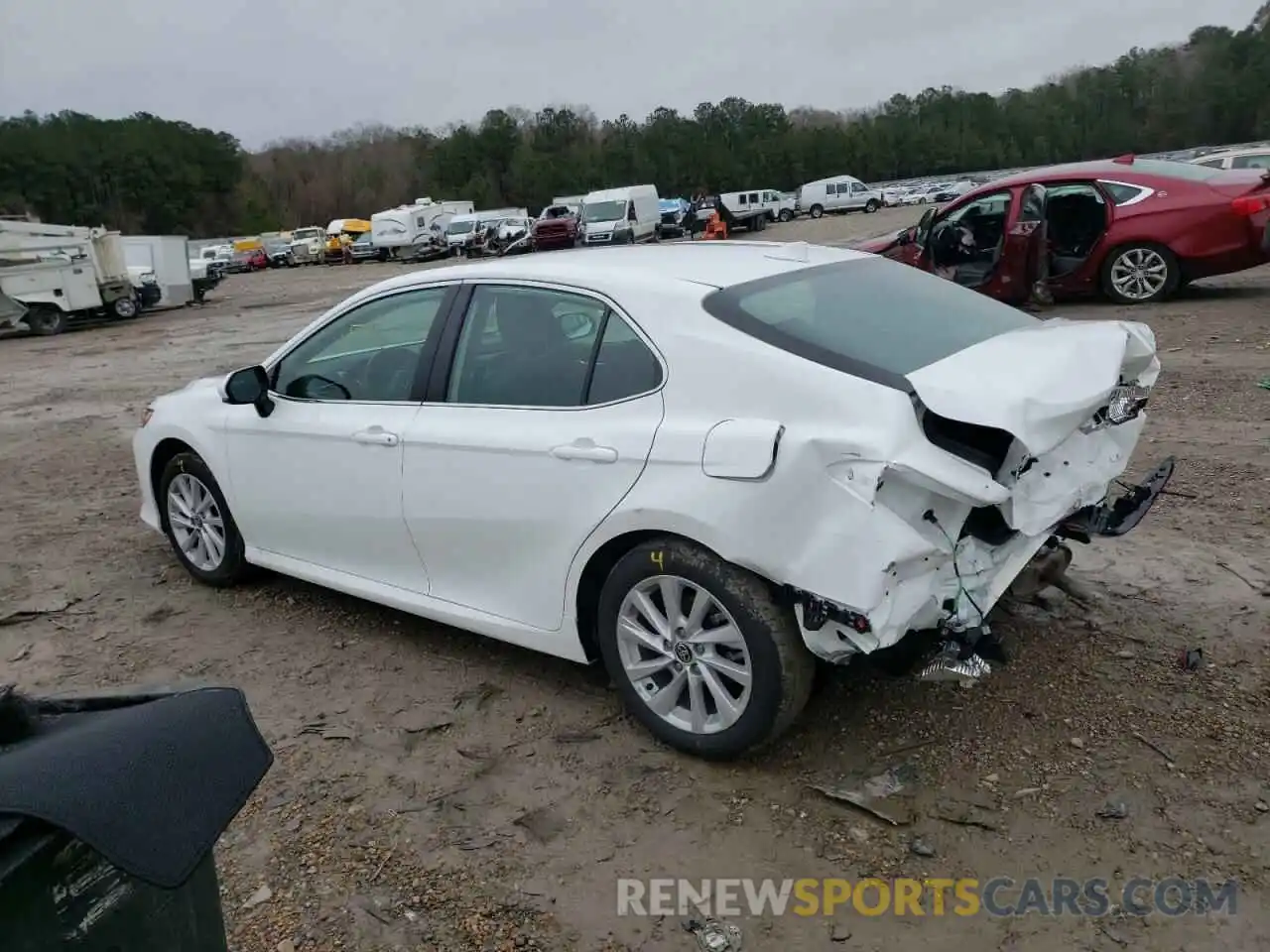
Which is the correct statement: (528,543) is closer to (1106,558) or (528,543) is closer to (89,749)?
(89,749)

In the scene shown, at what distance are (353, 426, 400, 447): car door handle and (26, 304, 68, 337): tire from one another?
2051 cm

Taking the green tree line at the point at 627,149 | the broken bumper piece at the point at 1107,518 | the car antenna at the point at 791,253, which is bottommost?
the broken bumper piece at the point at 1107,518

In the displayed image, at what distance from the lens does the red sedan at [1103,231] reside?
10.2m

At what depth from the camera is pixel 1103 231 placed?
10898mm

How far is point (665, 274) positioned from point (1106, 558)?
256 centimetres

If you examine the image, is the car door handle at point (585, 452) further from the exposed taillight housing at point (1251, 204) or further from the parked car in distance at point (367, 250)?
the parked car in distance at point (367, 250)

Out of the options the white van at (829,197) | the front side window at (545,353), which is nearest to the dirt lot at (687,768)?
the front side window at (545,353)

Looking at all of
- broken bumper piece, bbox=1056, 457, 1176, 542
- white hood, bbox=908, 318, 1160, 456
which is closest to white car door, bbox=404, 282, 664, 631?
white hood, bbox=908, 318, 1160, 456

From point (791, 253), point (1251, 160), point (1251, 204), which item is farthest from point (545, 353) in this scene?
point (1251, 160)

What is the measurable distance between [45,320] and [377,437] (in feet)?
68.2

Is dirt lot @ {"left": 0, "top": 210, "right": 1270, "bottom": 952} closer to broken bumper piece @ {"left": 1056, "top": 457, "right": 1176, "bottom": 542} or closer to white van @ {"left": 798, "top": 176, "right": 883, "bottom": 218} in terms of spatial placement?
broken bumper piece @ {"left": 1056, "top": 457, "right": 1176, "bottom": 542}

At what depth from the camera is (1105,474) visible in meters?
3.42

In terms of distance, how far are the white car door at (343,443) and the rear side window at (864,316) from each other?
1285 millimetres

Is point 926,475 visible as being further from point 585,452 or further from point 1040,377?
point 585,452
